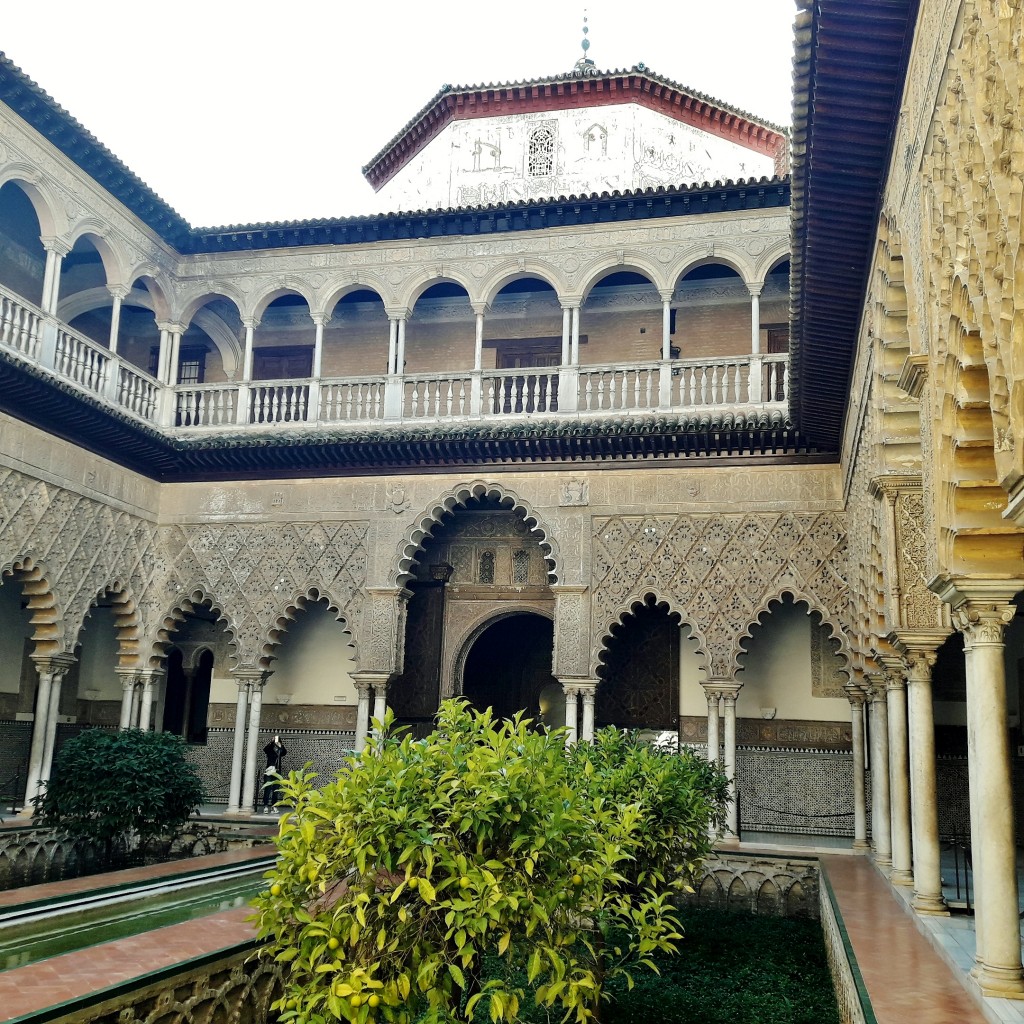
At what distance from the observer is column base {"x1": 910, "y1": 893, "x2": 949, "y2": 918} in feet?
22.1

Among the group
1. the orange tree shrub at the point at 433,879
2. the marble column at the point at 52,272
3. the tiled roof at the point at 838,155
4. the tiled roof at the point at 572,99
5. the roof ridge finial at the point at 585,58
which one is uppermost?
the roof ridge finial at the point at 585,58

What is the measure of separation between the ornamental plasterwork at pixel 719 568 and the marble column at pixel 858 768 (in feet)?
2.57

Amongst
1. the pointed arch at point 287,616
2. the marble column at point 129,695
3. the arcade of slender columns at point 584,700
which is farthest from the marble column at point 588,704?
the marble column at point 129,695

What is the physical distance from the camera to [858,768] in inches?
440

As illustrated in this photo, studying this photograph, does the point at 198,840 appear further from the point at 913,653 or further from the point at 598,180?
the point at 598,180

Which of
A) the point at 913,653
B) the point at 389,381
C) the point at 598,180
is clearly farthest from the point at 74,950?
the point at 598,180

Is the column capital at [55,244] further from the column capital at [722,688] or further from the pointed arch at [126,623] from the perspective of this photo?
the column capital at [722,688]

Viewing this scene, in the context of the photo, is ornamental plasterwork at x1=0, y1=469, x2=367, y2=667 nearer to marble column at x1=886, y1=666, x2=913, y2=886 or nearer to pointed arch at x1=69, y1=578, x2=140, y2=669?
pointed arch at x1=69, y1=578, x2=140, y2=669

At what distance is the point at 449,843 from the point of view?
3604 mm

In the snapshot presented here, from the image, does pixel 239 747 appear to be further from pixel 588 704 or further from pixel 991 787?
pixel 991 787

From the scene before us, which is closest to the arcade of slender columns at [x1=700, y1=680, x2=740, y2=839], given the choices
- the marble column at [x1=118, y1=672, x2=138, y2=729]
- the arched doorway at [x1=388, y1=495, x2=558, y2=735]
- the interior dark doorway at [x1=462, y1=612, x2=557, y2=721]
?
the arched doorway at [x1=388, y1=495, x2=558, y2=735]

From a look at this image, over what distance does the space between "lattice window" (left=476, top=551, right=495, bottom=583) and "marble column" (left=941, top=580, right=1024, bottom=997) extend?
9171mm

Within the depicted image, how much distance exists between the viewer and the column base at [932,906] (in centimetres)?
674

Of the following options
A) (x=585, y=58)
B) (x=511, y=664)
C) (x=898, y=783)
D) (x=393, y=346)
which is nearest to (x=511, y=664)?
(x=511, y=664)
